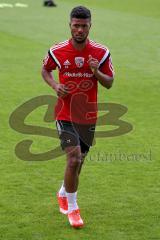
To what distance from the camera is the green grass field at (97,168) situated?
7.28 m

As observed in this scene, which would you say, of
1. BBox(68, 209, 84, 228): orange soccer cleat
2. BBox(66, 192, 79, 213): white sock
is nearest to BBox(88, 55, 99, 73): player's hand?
BBox(66, 192, 79, 213): white sock

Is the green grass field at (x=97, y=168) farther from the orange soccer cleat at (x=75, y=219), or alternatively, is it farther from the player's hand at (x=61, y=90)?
the player's hand at (x=61, y=90)

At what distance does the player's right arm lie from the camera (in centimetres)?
708

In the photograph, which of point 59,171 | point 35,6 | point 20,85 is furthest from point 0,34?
point 59,171

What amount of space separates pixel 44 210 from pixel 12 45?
659 inches

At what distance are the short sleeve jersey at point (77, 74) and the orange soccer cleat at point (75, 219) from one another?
3.40ft

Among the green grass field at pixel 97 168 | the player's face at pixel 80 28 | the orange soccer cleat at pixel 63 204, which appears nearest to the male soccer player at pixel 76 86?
the player's face at pixel 80 28

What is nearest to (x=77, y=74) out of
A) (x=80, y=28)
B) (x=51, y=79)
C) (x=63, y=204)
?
(x=51, y=79)

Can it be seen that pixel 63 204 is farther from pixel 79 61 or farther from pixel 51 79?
pixel 79 61

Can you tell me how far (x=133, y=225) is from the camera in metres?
7.31

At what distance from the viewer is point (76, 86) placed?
23.7 feet

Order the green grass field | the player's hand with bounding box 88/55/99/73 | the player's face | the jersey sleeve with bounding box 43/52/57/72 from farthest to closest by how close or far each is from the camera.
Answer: the jersey sleeve with bounding box 43/52/57/72
the green grass field
the player's face
the player's hand with bounding box 88/55/99/73

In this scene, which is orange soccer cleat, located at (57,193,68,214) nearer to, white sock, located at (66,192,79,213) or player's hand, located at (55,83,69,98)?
white sock, located at (66,192,79,213)

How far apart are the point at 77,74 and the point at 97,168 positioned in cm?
286
